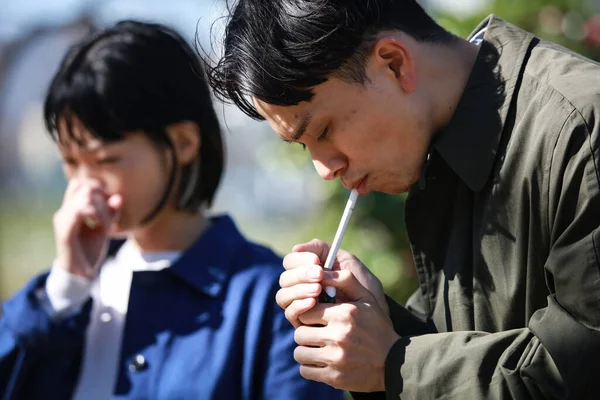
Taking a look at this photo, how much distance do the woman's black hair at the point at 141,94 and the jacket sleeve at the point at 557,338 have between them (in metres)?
1.33

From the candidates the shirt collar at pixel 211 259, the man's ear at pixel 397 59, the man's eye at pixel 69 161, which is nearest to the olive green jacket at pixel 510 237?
the man's ear at pixel 397 59

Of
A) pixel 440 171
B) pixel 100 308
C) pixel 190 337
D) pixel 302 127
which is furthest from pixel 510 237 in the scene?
pixel 100 308

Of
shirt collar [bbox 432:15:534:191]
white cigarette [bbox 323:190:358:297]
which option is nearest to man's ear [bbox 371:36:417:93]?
shirt collar [bbox 432:15:534:191]

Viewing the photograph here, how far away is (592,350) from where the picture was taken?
4.68 feet

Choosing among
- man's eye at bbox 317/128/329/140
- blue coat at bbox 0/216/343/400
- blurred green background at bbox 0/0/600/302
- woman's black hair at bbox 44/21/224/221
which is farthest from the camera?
blurred green background at bbox 0/0/600/302

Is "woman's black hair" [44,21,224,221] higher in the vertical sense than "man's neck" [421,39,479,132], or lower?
lower

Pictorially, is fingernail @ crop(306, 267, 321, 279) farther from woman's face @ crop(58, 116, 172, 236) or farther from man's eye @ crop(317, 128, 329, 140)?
woman's face @ crop(58, 116, 172, 236)

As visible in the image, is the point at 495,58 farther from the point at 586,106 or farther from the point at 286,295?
the point at 286,295

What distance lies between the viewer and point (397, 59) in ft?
5.68

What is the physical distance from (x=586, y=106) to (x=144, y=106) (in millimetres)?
1551

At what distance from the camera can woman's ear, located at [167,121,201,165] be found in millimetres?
2736

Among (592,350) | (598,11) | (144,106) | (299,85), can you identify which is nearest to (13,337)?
(144,106)

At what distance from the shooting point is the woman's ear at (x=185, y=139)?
8.98 ft

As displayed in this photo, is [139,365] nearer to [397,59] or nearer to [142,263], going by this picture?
[142,263]
